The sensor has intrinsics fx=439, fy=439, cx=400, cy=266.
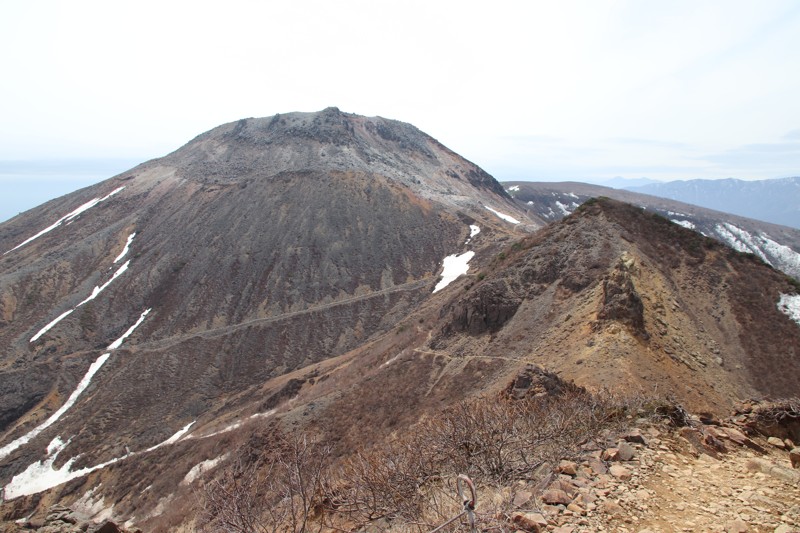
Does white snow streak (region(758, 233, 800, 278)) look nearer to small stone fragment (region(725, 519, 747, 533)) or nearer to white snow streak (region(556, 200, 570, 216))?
white snow streak (region(556, 200, 570, 216))

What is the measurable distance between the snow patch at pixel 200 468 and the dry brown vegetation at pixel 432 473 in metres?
19.8

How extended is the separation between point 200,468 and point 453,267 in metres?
40.1

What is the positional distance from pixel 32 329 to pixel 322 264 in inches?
1457

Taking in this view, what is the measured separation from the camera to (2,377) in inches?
1922

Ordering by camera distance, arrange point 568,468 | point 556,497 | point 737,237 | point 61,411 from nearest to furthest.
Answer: point 556,497 → point 568,468 → point 61,411 → point 737,237

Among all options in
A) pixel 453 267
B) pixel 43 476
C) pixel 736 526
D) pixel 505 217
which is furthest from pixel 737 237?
pixel 43 476

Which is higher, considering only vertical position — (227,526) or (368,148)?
(368,148)

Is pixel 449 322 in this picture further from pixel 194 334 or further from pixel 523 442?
pixel 194 334

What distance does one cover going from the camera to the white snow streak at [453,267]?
56562 millimetres

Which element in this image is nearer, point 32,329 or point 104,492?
point 104,492

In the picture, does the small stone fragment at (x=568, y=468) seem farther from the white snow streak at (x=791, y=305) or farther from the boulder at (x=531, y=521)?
the white snow streak at (x=791, y=305)

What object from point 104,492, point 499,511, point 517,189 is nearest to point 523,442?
point 499,511

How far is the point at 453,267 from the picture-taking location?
6034 cm

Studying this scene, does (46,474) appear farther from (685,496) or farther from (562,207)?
(562,207)
